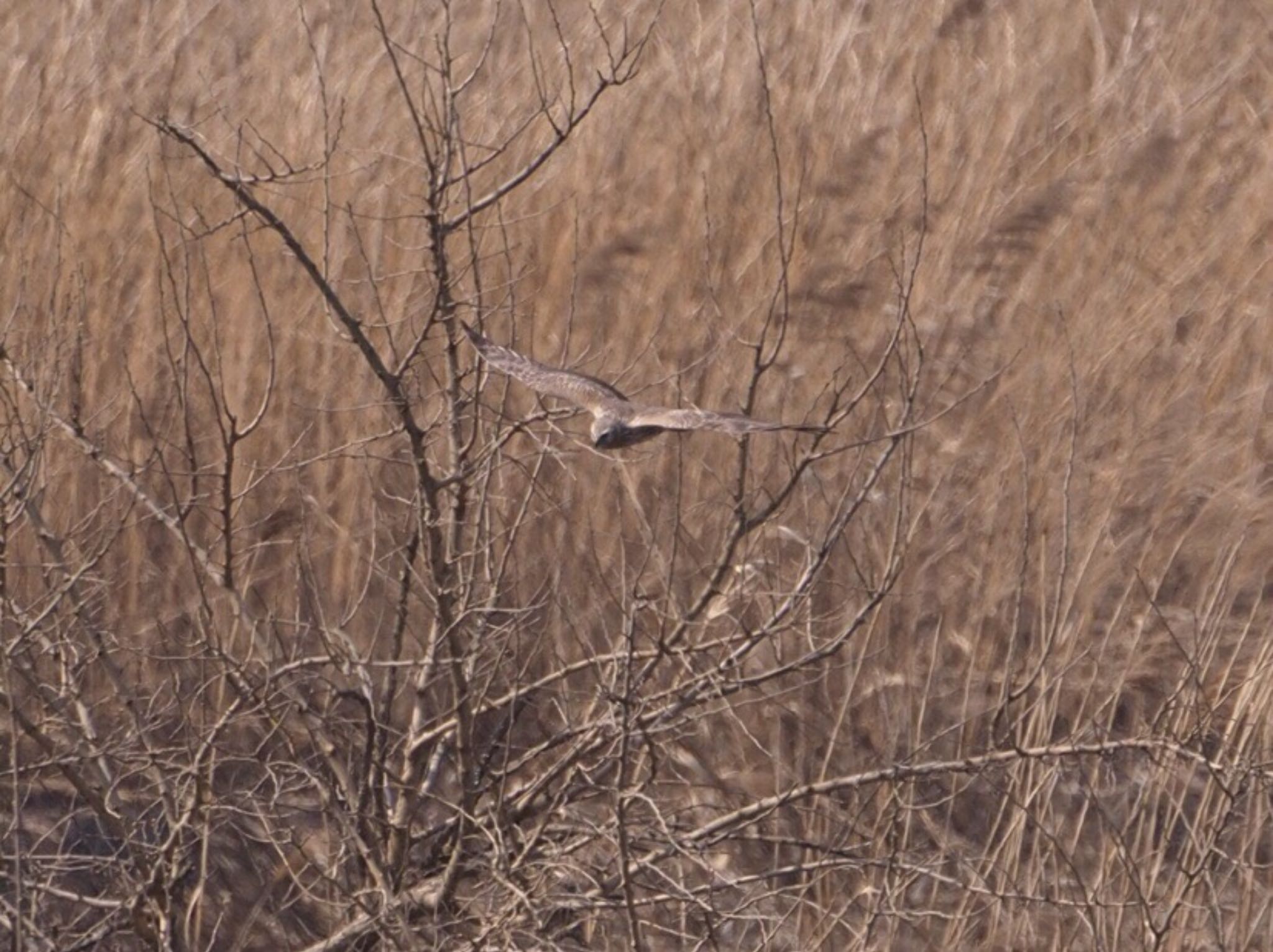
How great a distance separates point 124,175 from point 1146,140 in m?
2.51

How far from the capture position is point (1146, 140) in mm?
5504

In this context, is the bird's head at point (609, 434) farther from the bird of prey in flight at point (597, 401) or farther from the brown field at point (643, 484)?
the brown field at point (643, 484)

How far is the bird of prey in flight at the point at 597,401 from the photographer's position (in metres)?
2.89

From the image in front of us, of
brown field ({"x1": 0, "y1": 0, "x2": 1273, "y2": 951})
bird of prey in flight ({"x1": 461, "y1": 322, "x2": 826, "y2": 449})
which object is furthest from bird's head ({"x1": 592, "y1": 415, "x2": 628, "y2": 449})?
brown field ({"x1": 0, "y1": 0, "x2": 1273, "y2": 951})

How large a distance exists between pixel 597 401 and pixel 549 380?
0.09m

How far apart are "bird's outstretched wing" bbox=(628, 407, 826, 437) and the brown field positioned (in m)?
0.19

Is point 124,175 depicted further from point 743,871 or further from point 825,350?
point 743,871

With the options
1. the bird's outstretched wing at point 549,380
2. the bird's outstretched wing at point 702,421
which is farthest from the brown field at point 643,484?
the bird's outstretched wing at point 702,421

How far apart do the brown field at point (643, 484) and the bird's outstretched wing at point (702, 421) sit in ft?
0.63

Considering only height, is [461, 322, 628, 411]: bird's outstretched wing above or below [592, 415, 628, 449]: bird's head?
above

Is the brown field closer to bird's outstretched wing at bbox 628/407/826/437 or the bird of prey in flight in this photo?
the bird of prey in flight

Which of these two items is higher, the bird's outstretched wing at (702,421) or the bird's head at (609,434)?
→ the bird's outstretched wing at (702,421)

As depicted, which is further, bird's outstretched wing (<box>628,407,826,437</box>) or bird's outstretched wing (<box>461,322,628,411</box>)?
bird's outstretched wing (<box>461,322,628,411</box>)

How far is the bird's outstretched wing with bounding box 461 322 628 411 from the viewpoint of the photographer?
3.04m
